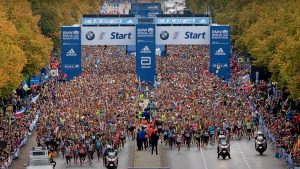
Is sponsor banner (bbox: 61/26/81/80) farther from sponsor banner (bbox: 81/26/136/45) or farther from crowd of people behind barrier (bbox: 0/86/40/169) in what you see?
crowd of people behind barrier (bbox: 0/86/40/169)

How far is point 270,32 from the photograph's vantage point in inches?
4250

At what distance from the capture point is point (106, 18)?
11081 cm

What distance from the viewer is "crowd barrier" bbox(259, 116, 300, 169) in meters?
67.4

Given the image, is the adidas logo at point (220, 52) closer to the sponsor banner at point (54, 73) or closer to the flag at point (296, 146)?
the sponsor banner at point (54, 73)

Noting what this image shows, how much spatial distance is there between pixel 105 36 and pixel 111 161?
43.4 meters

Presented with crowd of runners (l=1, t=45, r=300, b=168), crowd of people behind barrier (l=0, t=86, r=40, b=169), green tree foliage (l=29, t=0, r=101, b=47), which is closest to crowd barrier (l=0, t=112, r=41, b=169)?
crowd of people behind barrier (l=0, t=86, r=40, b=169)

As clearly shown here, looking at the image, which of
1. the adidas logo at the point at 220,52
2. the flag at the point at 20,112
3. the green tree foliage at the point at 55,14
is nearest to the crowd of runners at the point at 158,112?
the flag at the point at 20,112

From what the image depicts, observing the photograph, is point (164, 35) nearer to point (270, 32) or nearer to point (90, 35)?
point (90, 35)

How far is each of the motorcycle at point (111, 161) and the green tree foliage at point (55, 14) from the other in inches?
2506

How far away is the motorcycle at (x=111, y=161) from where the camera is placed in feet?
220

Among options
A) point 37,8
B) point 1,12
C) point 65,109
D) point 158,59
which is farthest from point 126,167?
point 37,8

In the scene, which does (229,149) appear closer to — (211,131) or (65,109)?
(211,131)

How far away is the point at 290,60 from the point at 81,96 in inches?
573

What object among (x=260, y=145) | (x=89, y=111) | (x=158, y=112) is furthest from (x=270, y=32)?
(x=260, y=145)
